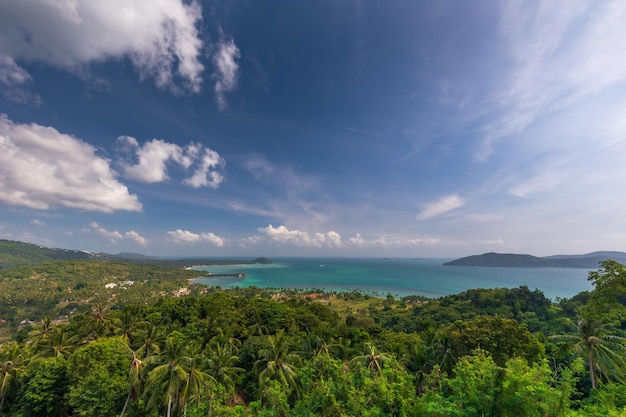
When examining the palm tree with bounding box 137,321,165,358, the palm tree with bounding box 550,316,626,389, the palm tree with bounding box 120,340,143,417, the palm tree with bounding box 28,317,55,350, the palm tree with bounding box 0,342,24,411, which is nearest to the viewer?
the palm tree with bounding box 550,316,626,389

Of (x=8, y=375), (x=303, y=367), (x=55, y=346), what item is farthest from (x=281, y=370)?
(x=55, y=346)

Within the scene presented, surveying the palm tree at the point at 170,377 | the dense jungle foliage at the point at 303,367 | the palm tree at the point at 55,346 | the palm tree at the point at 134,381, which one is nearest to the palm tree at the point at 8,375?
the dense jungle foliage at the point at 303,367

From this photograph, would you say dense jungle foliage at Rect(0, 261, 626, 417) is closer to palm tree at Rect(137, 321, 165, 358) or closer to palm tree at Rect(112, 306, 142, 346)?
palm tree at Rect(137, 321, 165, 358)

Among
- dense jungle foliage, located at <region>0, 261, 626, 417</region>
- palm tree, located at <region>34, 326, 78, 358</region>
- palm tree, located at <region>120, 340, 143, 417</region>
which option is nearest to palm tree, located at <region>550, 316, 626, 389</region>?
dense jungle foliage, located at <region>0, 261, 626, 417</region>

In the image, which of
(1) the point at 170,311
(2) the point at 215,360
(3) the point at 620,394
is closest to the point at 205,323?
(1) the point at 170,311

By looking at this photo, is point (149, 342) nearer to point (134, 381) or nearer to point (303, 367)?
point (134, 381)

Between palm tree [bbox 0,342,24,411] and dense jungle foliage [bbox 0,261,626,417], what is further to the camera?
palm tree [bbox 0,342,24,411]

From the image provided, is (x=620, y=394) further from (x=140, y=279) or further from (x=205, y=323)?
(x=140, y=279)
